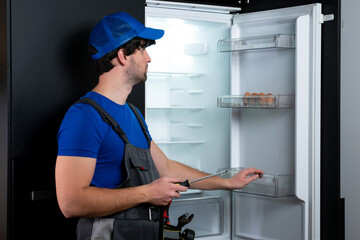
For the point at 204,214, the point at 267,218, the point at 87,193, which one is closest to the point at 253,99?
the point at 267,218

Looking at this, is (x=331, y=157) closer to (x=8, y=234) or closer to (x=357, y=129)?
(x=357, y=129)

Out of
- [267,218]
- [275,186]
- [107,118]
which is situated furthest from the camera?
[267,218]

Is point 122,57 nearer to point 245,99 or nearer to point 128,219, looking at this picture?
point 128,219

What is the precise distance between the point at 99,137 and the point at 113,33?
391 millimetres

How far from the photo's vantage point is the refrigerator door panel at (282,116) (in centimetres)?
257

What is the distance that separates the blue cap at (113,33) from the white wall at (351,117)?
5.02 feet

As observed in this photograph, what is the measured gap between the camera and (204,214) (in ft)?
10.2

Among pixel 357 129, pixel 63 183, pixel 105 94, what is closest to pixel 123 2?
pixel 105 94

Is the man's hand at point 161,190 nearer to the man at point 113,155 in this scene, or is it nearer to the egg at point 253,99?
the man at point 113,155

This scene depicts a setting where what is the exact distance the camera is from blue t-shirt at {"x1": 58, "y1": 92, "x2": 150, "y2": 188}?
1518 millimetres

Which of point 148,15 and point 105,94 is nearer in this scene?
point 105,94

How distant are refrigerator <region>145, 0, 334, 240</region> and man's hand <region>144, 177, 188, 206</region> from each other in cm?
115

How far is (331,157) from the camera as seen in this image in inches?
99.2

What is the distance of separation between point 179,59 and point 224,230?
114cm
